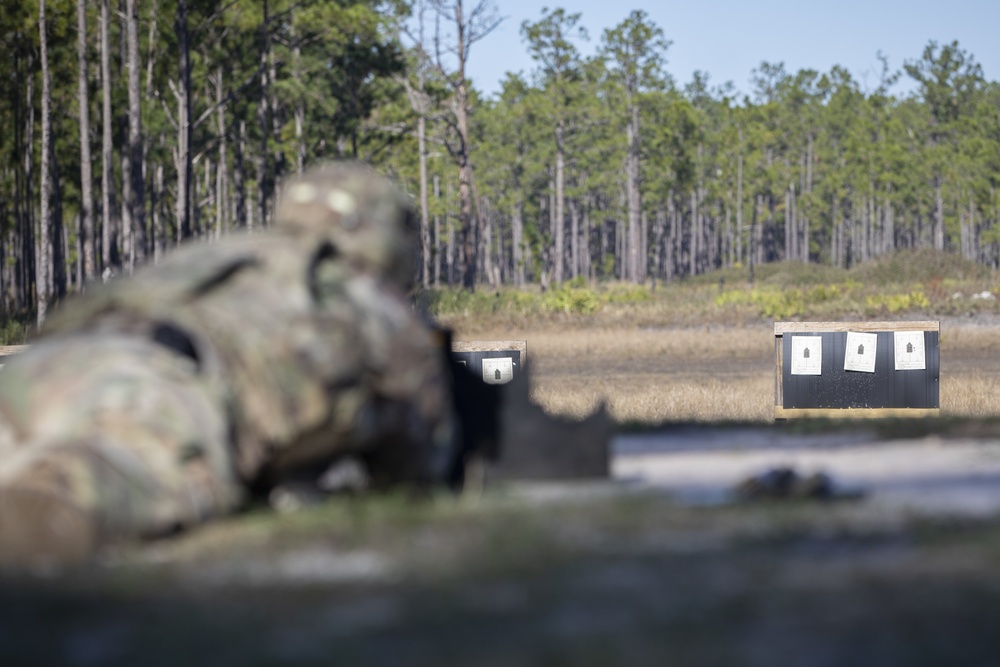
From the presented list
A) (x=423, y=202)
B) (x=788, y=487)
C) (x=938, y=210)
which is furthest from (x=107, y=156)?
(x=938, y=210)

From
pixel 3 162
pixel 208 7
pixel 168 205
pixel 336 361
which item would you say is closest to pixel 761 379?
pixel 336 361

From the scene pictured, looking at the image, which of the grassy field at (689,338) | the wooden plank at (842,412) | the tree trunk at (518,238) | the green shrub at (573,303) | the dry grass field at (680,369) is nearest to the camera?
the wooden plank at (842,412)

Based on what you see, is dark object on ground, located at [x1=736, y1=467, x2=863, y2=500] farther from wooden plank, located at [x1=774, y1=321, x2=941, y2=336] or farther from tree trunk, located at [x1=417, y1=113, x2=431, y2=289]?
tree trunk, located at [x1=417, y1=113, x2=431, y2=289]

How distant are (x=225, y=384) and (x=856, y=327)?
43.6ft

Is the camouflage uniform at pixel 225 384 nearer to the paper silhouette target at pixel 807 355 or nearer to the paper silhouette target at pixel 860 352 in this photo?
the paper silhouette target at pixel 807 355

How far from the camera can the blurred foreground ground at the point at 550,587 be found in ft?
13.3

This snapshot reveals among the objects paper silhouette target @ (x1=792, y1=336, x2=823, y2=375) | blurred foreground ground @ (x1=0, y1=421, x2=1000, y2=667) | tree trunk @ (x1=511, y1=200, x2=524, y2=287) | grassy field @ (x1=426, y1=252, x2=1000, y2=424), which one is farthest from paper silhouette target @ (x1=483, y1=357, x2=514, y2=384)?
tree trunk @ (x1=511, y1=200, x2=524, y2=287)

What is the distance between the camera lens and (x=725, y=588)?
4.80 metres

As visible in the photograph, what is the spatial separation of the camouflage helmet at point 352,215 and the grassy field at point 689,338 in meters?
10.8

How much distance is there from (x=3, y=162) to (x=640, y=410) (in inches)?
1981

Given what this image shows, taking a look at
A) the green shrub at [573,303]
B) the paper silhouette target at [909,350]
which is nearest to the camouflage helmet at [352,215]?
the paper silhouette target at [909,350]

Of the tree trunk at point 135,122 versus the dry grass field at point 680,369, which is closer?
the dry grass field at point 680,369

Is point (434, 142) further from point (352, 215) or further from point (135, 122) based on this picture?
point (352, 215)

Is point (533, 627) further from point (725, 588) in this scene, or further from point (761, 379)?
point (761, 379)
